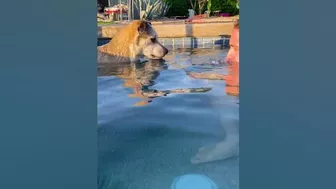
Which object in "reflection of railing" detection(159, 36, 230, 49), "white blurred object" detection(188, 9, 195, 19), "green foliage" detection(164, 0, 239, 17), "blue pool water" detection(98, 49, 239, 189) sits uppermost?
"green foliage" detection(164, 0, 239, 17)

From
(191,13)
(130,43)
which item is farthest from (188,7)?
(130,43)

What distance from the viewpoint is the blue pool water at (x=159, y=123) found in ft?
5.91

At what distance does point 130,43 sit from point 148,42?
145 millimetres

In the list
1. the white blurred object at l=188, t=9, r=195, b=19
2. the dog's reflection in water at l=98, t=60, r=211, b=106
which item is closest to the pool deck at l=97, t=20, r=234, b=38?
the white blurred object at l=188, t=9, r=195, b=19

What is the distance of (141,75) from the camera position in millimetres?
2936

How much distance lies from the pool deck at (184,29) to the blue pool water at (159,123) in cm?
33

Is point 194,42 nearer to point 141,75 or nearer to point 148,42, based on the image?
point 148,42

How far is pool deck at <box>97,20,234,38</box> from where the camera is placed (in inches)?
128

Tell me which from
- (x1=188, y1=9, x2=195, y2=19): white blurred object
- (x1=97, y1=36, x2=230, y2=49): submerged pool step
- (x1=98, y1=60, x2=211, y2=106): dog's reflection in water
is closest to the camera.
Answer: (x1=98, y1=60, x2=211, y2=106): dog's reflection in water

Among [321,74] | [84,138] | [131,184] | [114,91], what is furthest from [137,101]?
[321,74]

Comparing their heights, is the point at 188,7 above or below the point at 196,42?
above

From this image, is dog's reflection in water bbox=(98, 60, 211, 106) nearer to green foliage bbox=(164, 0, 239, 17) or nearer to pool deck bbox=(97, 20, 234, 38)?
pool deck bbox=(97, 20, 234, 38)

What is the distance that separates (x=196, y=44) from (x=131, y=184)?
2558mm

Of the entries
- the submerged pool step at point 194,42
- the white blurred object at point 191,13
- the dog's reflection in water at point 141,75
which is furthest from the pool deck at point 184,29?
the dog's reflection in water at point 141,75
